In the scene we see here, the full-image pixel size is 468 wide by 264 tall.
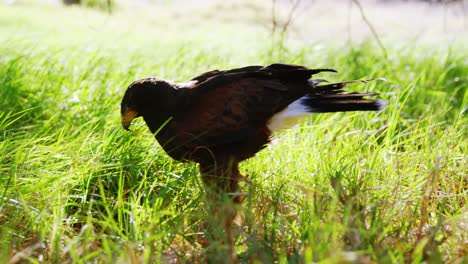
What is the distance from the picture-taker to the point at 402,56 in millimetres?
6836

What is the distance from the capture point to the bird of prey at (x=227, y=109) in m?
3.42

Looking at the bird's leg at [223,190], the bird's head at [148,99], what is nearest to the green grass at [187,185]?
the bird's leg at [223,190]

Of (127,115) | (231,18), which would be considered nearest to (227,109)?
(127,115)

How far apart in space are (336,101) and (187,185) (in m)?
0.93

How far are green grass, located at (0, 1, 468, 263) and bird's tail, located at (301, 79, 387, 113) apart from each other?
0.27m

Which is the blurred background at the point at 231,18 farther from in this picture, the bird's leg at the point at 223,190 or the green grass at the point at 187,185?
the bird's leg at the point at 223,190

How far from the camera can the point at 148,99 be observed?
354 centimetres

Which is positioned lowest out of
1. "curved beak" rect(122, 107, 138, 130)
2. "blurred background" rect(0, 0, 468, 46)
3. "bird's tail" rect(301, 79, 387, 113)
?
"blurred background" rect(0, 0, 468, 46)

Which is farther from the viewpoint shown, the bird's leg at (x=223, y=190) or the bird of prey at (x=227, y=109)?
the bird of prey at (x=227, y=109)

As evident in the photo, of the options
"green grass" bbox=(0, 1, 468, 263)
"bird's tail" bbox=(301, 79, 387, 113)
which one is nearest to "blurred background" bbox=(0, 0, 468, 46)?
"green grass" bbox=(0, 1, 468, 263)

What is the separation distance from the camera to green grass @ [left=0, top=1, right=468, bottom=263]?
262cm

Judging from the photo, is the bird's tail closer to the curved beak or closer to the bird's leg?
the bird's leg

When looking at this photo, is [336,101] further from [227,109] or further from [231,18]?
[231,18]

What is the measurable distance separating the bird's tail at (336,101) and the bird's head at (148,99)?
29.6 inches
